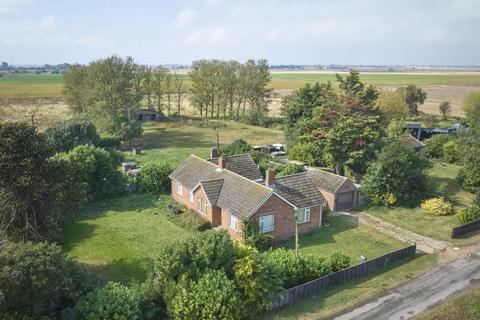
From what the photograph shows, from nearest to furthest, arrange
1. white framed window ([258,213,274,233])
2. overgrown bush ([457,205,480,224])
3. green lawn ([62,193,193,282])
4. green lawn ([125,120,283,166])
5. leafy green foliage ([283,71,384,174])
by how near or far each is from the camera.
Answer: green lawn ([62,193,193,282])
white framed window ([258,213,274,233])
overgrown bush ([457,205,480,224])
leafy green foliage ([283,71,384,174])
green lawn ([125,120,283,166])

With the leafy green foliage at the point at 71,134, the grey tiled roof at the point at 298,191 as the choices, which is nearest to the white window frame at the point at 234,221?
the grey tiled roof at the point at 298,191

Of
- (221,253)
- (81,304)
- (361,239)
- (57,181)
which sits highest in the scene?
(57,181)

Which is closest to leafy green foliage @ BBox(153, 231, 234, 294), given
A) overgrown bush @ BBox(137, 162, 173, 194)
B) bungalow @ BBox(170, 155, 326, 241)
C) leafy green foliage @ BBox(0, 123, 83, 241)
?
leafy green foliage @ BBox(0, 123, 83, 241)

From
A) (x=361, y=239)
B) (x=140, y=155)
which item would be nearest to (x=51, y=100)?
(x=140, y=155)

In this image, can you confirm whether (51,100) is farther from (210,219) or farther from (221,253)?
(221,253)

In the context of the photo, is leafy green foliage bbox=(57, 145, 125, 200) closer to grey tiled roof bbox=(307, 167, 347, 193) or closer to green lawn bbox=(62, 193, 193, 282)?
green lawn bbox=(62, 193, 193, 282)

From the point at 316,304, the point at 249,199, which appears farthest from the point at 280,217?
the point at 316,304
